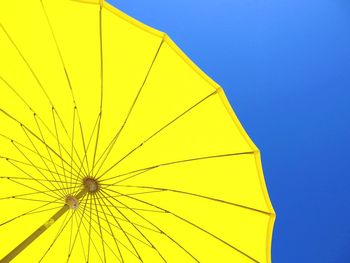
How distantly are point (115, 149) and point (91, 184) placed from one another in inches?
6.8

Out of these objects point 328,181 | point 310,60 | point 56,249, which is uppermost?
point 310,60

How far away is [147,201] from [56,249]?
0.43 metres

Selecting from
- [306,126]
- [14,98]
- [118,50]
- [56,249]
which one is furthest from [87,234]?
[306,126]

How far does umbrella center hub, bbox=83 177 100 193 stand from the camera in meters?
1.37

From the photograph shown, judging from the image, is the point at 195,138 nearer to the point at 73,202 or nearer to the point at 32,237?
the point at 73,202

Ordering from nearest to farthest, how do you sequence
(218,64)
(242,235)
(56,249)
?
1. (242,235)
2. (56,249)
3. (218,64)

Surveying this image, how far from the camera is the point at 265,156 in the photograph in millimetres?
2725

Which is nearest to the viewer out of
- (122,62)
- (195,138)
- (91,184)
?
(122,62)

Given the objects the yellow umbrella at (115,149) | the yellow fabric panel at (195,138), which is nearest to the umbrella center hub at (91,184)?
the yellow umbrella at (115,149)

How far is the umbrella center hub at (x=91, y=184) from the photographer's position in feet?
4.49

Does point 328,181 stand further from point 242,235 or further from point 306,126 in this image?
point 242,235

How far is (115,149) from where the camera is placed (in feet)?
4.33

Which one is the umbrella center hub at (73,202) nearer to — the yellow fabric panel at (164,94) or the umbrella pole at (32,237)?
the umbrella pole at (32,237)

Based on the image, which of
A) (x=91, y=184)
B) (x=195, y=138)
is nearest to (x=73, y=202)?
(x=91, y=184)
